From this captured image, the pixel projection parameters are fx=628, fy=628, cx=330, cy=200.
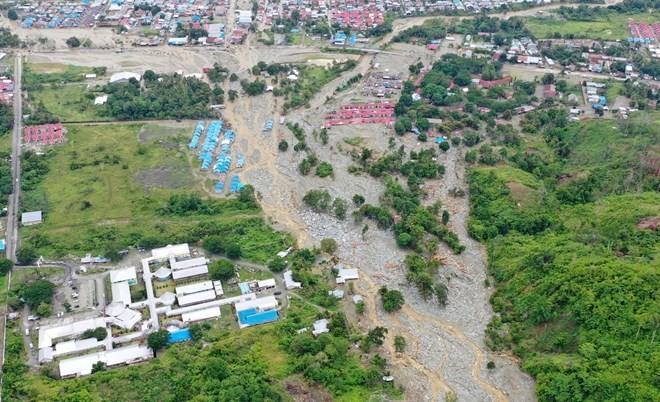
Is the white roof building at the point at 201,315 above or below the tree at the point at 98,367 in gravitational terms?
above

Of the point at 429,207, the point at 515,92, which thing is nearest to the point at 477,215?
the point at 429,207

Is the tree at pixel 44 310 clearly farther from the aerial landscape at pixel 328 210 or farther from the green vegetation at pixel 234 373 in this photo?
the green vegetation at pixel 234 373

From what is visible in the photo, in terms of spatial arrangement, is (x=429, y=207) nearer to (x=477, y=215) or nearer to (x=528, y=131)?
(x=477, y=215)

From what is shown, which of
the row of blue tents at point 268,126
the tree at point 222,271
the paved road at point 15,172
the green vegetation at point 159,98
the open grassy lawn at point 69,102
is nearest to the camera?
the tree at point 222,271

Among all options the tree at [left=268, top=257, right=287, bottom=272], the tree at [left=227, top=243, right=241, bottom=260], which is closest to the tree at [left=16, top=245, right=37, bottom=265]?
the tree at [left=227, top=243, right=241, bottom=260]

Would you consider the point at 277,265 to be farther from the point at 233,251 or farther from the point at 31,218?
the point at 31,218

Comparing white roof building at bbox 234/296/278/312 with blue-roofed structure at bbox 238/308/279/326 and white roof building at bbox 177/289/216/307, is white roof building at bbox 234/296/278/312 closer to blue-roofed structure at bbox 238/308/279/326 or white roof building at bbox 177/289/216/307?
blue-roofed structure at bbox 238/308/279/326

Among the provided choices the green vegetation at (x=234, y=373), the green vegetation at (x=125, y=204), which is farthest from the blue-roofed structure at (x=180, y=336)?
the green vegetation at (x=125, y=204)
